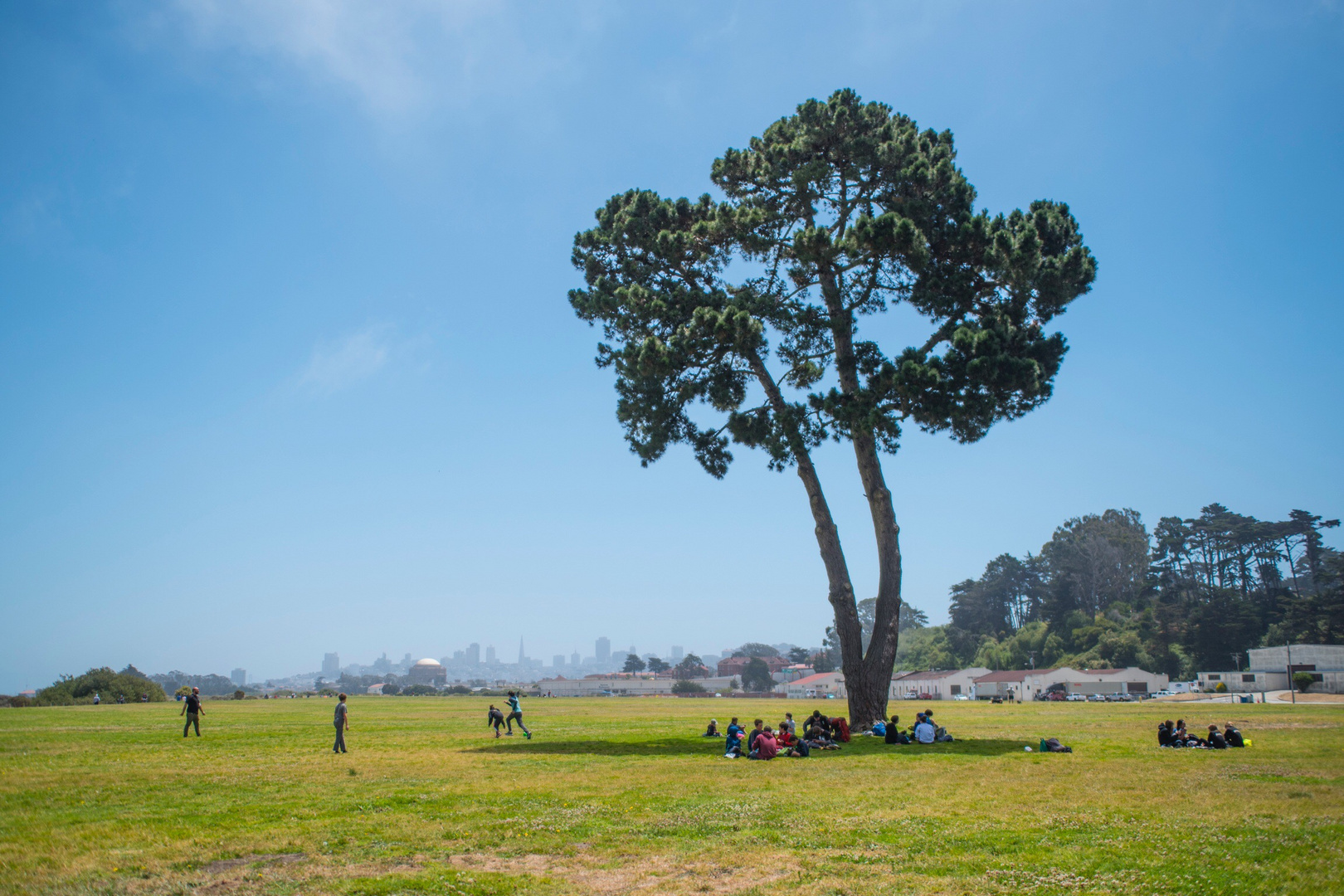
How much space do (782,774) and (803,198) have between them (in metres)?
20.8

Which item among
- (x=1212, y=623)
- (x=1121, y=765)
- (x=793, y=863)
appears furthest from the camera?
(x=1212, y=623)

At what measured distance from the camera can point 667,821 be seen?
11.3m

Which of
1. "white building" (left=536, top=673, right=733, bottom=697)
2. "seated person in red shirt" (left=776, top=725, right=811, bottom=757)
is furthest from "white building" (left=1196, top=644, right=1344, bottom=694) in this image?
"white building" (left=536, top=673, right=733, bottom=697)

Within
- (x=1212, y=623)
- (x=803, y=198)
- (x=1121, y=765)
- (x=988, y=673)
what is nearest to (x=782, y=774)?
(x=1121, y=765)

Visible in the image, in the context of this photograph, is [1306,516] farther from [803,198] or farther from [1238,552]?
[803,198]

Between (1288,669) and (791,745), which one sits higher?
(791,745)

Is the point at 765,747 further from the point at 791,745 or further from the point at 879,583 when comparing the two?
the point at 879,583

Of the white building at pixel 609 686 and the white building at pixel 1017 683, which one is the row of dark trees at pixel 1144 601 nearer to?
the white building at pixel 1017 683

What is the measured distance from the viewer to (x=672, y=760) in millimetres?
19312

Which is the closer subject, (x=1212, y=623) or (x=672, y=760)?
(x=672, y=760)

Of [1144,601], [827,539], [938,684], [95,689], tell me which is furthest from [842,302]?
[1144,601]

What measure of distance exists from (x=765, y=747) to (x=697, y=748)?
11.8 ft

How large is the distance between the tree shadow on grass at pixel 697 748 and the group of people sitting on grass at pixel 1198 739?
381cm

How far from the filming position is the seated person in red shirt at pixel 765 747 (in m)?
19.8
